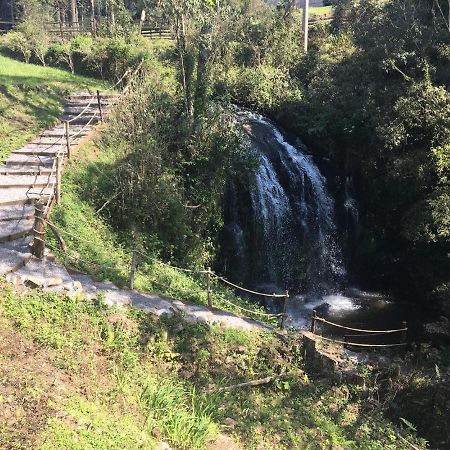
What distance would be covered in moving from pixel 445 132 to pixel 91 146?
10.7 meters

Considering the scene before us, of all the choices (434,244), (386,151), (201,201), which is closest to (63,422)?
(201,201)

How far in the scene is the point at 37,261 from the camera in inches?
340

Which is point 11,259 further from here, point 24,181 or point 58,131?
point 58,131

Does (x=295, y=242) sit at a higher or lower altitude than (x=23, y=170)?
lower

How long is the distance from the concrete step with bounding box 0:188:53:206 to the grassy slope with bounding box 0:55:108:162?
2.34 meters

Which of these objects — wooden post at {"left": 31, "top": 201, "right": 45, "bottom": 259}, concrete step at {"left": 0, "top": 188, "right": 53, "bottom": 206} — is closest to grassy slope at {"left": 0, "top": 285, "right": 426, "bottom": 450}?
wooden post at {"left": 31, "top": 201, "right": 45, "bottom": 259}

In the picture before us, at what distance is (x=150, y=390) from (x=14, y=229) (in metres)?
4.95

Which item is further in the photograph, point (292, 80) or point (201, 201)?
point (292, 80)

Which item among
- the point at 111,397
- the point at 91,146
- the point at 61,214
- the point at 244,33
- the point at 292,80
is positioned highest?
the point at 244,33

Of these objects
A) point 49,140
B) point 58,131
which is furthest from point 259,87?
point 49,140

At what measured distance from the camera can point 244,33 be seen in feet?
79.9

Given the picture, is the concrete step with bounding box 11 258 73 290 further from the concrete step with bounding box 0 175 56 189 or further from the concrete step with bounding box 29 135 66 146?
the concrete step with bounding box 29 135 66 146

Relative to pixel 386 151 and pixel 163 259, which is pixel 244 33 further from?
pixel 163 259

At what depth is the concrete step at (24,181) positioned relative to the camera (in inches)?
445
